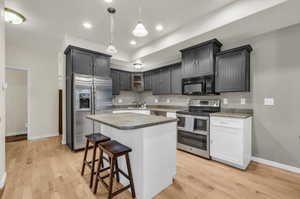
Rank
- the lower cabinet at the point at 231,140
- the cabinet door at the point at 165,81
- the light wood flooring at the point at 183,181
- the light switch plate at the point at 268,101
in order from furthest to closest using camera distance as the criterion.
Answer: the cabinet door at the point at 165,81
the light switch plate at the point at 268,101
the lower cabinet at the point at 231,140
the light wood flooring at the point at 183,181

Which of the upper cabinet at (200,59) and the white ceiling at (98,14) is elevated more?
the white ceiling at (98,14)

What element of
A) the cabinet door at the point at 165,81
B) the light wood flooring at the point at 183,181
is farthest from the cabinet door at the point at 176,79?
the light wood flooring at the point at 183,181

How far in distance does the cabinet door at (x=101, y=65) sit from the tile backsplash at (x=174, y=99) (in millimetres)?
1403

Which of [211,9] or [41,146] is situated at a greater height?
[211,9]

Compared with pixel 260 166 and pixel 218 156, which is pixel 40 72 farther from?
pixel 260 166

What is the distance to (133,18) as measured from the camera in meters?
2.81

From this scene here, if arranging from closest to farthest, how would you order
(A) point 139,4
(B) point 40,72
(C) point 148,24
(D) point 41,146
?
(A) point 139,4, (C) point 148,24, (D) point 41,146, (B) point 40,72

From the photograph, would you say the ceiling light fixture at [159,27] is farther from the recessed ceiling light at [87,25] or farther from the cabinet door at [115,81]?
the cabinet door at [115,81]

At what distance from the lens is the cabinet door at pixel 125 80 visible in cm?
489

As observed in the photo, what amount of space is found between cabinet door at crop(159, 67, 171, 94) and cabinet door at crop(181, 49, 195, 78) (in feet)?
2.56

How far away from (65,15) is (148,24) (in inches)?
65.1

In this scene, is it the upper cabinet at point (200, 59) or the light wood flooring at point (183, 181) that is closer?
the light wood flooring at point (183, 181)

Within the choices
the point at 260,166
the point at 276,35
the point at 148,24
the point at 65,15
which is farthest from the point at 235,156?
the point at 65,15

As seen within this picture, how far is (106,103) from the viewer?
383cm
